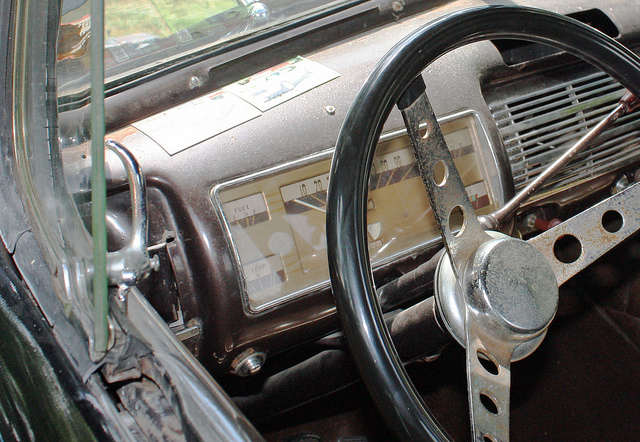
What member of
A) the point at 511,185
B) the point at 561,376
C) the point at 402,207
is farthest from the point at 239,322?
the point at 561,376

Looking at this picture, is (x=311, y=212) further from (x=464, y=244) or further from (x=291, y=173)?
(x=464, y=244)

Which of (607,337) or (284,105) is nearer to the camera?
(284,105)

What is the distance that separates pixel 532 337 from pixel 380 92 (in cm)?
36

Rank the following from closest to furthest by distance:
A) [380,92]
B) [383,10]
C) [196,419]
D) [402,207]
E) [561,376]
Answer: [196,419] < [380,92] < [402,207] < [383,10] < [561,376]

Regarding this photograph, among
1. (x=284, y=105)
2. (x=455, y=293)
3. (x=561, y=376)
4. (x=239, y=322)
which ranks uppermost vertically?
(x=284, y=105)

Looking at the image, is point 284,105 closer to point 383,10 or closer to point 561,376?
point 383,10

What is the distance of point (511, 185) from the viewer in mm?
1076

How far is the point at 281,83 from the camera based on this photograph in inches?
40.7

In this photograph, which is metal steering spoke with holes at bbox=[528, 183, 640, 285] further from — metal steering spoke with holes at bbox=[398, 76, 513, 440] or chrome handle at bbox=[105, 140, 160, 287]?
chrome handle at bbox=[105, 140, 160, 287]

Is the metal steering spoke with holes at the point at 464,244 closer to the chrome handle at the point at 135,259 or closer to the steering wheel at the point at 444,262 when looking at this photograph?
the steering wheel at the point at 444,262

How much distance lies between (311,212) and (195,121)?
0.26 metres

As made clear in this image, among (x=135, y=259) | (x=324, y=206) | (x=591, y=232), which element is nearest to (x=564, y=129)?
(x=591, y=232)

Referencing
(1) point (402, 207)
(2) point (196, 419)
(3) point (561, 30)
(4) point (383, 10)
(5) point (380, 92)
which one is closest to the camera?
(2) point (196, 419)

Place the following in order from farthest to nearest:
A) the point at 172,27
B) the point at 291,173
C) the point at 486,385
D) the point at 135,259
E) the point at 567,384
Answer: the point at 567,384 < the point at 172,27 < the point at 291,173 < the point at 486,385 < the point at 135,259
